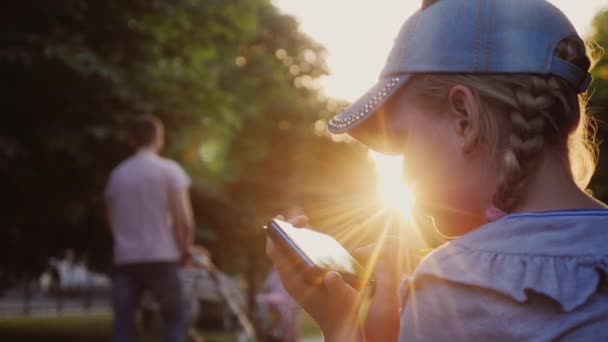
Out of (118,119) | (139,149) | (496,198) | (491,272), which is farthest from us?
(118,119)

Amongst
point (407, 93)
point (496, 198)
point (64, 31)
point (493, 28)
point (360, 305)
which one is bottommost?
point (360, 305)

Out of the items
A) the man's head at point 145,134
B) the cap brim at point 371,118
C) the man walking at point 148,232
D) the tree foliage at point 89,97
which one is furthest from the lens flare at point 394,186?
the tree foliage at point 89,97

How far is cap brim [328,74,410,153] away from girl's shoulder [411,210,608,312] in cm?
36

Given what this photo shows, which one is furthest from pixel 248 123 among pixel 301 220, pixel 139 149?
pixel 301 220

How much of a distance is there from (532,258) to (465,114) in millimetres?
317

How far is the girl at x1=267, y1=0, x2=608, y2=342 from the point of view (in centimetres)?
133

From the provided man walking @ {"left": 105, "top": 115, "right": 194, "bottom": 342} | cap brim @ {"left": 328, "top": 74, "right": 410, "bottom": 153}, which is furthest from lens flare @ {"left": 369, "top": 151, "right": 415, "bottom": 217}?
→ man walking @ {"left": 105, "top": 115, "right": 194, "bottom": 342}

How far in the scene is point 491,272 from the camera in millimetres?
1333

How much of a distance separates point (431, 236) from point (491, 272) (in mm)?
775

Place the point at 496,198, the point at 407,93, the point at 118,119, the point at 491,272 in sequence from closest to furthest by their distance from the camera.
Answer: the point at 491,272 → the point at 496,198 → the point at 407,93 → the point at 118,119

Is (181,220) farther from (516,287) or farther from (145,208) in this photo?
(516,287)

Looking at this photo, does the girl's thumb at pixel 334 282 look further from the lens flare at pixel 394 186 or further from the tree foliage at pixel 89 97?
the tree foliage at pixel 89 97

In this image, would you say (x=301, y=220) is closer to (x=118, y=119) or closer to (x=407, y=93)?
(x=407, y=93)

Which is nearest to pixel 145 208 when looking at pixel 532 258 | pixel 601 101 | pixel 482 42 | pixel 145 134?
pixel 145 134
